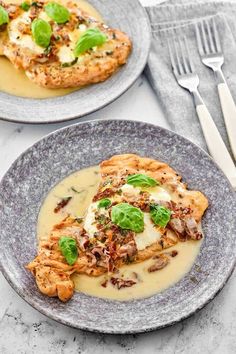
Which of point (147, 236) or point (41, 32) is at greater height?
point (41, 32)

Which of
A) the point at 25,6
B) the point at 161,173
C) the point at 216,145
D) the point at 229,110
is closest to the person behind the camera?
the point at 161,173

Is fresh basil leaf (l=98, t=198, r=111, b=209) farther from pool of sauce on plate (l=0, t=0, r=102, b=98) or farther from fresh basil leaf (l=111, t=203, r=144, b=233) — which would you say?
pool of sauce on plate (l=0, t=0, r=102, b=98)

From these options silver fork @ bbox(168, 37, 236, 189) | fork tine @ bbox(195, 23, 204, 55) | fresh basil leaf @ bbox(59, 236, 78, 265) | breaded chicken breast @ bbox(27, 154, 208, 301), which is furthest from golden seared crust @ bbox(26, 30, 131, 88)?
fresh basil leaf @ bbox(59, 236, 78, 265)

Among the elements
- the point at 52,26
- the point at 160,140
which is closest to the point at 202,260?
the point at 160,140

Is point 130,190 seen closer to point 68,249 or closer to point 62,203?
point 62,203

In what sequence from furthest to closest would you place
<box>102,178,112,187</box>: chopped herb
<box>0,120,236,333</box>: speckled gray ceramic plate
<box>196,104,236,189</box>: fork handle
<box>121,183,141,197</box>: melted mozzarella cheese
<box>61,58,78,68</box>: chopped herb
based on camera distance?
<box>61,58,78,68</box>: chopped herb, <box>196,104,236,189</box>: fork handle, <box>102,178,112,187</box>: chopped herb, <box>121,183,141,197</box>: melted mozzarella cheese, <box>0,120,236,333</box>: speckled gray ceramic plate

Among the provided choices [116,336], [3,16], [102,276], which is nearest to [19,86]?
[3,16]
